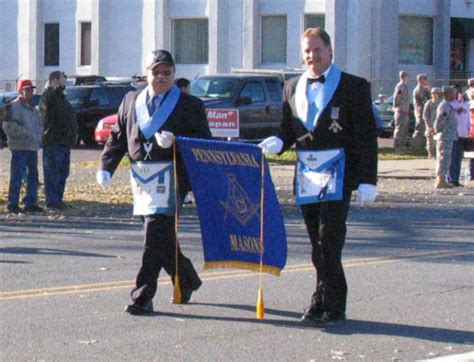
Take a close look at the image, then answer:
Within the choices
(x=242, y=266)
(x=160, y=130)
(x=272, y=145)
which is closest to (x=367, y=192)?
(x=272, y=145)

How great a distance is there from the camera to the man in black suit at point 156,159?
889 centimetres

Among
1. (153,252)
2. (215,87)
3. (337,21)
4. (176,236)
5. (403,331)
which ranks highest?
(337,21)

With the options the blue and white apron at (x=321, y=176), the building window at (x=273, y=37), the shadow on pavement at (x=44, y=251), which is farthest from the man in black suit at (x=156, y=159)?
the building window at (x=273, y=37)

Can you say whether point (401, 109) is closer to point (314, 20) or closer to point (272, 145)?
point (314, 20)

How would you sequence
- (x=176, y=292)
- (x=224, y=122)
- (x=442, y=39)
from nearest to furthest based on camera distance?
(x=176, y=292)
(x=224, y=122)
(x=442, y=39)

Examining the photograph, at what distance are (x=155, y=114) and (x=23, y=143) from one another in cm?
827

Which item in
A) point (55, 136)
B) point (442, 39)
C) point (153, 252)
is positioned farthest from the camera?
point (442, 39)

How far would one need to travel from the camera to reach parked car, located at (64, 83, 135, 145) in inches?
1354

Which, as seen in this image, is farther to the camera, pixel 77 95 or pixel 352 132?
pixel 77 95

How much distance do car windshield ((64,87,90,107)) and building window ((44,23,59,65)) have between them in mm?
16726

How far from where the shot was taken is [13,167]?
17.0 m

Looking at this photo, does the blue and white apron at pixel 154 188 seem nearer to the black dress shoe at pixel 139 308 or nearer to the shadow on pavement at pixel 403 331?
the black dress shoe at pixel 139 308

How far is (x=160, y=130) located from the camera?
8930 millimetres

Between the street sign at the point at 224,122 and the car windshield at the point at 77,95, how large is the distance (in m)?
13.5
